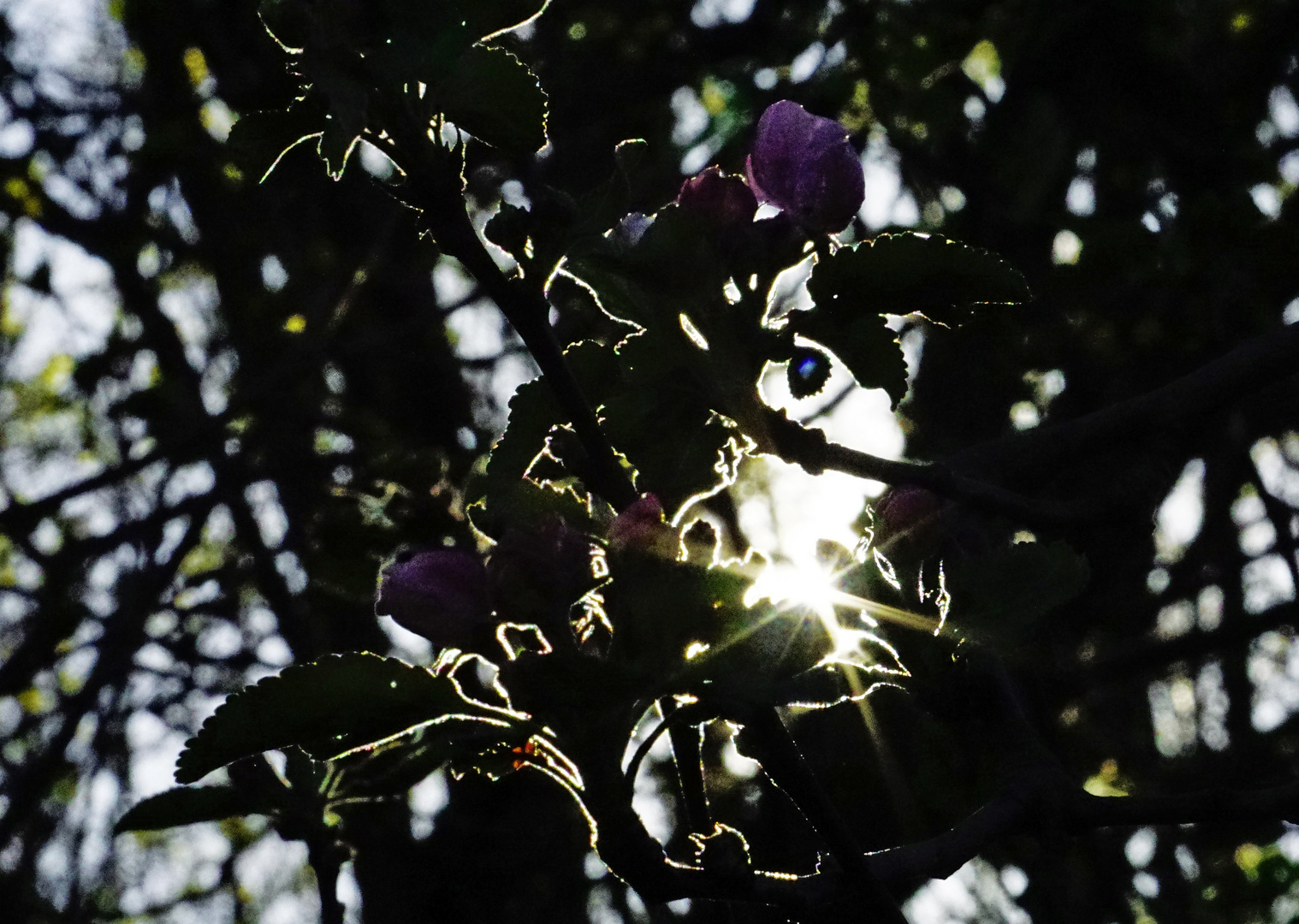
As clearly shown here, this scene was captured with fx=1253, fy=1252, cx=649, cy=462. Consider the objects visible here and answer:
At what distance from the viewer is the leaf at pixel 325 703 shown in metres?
0.70

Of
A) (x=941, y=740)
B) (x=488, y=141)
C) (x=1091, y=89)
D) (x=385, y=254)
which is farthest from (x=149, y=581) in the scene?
(x=488, y=141)

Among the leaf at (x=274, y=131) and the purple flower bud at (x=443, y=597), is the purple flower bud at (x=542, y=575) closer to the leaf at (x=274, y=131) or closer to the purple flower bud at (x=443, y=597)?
the purple flower bud at (x=443, y=597)

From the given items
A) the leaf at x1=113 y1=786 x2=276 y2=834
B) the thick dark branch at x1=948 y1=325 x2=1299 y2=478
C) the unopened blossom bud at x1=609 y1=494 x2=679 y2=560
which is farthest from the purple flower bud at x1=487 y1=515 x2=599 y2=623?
the thick dark branch at x1=948 y1=325 x2=1299 y2=478

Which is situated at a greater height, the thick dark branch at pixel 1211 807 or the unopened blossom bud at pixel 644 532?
the unopened blossom bud at pixel 644 532

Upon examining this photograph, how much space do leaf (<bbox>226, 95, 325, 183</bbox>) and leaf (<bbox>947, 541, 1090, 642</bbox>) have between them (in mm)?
548

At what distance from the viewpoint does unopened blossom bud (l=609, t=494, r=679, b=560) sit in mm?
710

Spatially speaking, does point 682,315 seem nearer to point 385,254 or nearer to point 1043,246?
point 1043,246

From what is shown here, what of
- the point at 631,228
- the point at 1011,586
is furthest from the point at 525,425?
the point at 1011,586

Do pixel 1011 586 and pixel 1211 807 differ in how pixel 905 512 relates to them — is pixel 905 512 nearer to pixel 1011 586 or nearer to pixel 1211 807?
pixel 1011 586

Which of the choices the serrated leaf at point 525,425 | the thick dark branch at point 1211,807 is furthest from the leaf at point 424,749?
the thick dark branch at point 1211,807

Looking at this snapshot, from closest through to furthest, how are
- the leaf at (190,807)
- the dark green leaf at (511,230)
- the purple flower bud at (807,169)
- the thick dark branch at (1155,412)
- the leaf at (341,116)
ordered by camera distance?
1. the leaf at (341,116)
2. the dark green leaf at (511,230)
3. the purple flower bud at (807,169)
4. the leaf at (190,807)
5. the thick dark branch at (1155,412)

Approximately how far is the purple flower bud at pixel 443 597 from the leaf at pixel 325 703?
0.12 feet

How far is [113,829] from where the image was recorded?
108 centimetres

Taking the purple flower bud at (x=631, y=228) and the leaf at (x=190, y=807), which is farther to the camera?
the leaf at (x=190, y=807)
